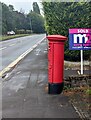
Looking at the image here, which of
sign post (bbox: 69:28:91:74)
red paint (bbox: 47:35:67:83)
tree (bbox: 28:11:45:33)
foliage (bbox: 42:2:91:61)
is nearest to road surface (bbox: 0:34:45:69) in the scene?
foliage (bbox: 42:2:91:61)

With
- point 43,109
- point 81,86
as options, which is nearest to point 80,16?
point 81,86

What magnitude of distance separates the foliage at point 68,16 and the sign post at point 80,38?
2.25m

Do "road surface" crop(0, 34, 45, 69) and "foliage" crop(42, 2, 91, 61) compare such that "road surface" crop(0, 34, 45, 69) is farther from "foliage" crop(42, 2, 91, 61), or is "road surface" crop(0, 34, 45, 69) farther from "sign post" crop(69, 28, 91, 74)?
"sign post" crop(69, 28, 91, 74)

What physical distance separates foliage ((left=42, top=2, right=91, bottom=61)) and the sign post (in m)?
2.25

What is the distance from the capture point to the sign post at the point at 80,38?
35.6 ft

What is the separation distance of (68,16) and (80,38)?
249 centimetres

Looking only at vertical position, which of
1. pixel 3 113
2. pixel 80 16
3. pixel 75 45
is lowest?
pixel 3 113

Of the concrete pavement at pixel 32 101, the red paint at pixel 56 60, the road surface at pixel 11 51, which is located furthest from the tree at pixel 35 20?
the red paint at pixel 56 60

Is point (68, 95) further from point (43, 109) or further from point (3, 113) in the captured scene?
point (3, 113)

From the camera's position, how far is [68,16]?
43.7 feet

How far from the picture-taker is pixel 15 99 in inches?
325

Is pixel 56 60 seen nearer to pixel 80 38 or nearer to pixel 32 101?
pixel 32 101

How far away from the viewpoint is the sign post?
10.9 m

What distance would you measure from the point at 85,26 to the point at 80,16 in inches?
16.7
